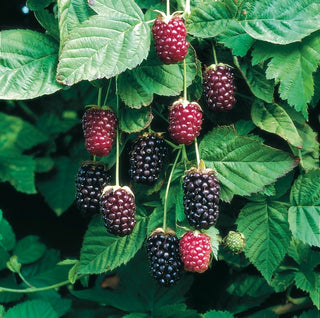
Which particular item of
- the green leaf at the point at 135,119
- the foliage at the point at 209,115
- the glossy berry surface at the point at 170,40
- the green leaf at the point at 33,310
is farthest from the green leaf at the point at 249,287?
the glossy berry surface at the point at 170,40

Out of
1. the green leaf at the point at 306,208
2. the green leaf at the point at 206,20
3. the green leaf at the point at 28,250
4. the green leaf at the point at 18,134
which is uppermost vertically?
the green leaf at the point at 206,20

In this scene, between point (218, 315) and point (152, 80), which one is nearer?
point (152, 80)

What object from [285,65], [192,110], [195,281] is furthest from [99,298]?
[285,65]

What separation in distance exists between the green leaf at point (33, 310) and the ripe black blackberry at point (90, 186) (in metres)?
0.43

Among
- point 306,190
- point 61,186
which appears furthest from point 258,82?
point 61,186

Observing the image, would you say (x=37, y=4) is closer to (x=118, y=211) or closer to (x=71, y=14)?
(x=71, y=14)

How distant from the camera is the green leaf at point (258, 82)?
1.31 metres

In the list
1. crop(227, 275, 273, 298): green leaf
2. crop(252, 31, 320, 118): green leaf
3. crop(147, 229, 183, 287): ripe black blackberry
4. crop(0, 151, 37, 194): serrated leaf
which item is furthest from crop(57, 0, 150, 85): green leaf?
crop(227, 275, 273, 298): green leaf

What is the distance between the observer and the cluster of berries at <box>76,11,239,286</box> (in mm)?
1150

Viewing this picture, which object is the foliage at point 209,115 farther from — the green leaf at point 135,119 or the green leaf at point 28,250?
the green leaf at point 28,250

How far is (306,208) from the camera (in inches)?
54.4

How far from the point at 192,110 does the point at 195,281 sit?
863 millimetres

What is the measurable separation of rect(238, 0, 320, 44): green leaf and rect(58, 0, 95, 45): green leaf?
1.38 feet

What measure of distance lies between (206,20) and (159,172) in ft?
1.39
